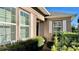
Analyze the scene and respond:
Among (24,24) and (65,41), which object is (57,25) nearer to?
(65,41)

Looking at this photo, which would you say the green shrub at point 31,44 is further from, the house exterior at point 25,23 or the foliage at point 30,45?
the house exterior at point 25,23

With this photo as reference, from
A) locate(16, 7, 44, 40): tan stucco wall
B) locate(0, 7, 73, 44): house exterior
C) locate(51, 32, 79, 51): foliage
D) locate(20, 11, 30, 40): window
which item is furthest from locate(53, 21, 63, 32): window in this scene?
locate(20, 11, 30, 40): window

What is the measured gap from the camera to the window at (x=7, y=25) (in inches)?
253

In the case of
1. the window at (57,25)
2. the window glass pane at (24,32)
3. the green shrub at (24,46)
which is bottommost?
the green shrub at (24,46)

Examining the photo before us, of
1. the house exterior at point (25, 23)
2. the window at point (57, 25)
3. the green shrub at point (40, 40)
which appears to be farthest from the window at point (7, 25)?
the window at point (57, 25)

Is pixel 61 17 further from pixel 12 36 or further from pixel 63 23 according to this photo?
pixel 12 36

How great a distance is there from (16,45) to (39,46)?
89 cm

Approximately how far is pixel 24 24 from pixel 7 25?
3.33 feet

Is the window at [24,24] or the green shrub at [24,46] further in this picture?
the window at [24,24]

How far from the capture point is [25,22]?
7.59 meters

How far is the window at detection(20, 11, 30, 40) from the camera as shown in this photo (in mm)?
7277

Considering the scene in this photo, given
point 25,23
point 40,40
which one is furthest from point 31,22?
point 40,40

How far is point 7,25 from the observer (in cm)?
667
